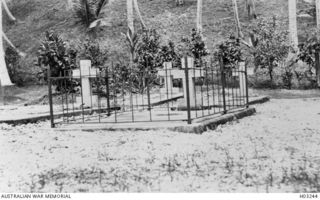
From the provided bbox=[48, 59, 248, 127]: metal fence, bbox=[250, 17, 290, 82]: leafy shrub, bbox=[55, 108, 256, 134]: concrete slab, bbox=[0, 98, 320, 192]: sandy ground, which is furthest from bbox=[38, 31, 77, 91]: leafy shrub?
bbox=[0, 98, 320, 192]: sandy ground

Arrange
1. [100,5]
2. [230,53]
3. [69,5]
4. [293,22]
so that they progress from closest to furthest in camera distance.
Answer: [230,53]
[293,22]
[100,5]
[69,5]

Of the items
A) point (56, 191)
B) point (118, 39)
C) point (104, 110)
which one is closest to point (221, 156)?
point (56, 191)

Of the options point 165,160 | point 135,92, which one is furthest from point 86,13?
point 165,160

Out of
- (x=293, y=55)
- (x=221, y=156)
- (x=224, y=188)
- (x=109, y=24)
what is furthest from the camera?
(x=109, y=24)

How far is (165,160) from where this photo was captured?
17.9 feet

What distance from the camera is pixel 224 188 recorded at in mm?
4109

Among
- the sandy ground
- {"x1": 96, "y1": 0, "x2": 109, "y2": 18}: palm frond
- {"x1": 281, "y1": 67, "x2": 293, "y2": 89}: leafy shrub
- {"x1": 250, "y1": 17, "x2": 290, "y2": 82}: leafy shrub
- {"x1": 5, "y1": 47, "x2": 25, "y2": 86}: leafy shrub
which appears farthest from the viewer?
{"x1": 96, "y1": 0, "x2": 109, "y2": 18}: palm frond

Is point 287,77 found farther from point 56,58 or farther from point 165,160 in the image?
point 165,160

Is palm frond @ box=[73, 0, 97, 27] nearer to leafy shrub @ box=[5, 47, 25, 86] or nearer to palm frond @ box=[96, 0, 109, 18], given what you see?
palm frond @ box=[96, 0, 109, 18]

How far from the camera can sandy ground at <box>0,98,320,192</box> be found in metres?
4.30

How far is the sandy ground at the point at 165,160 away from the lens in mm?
4305

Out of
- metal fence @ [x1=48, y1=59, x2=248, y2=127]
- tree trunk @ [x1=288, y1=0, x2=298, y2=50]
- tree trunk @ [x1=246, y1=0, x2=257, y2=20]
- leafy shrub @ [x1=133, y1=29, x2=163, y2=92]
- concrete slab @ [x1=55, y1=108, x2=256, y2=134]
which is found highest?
tree trunk @ [x1=246, y1=0, x2=257, y2=20]

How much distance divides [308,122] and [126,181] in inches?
223

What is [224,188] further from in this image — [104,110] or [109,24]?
[109,24]
